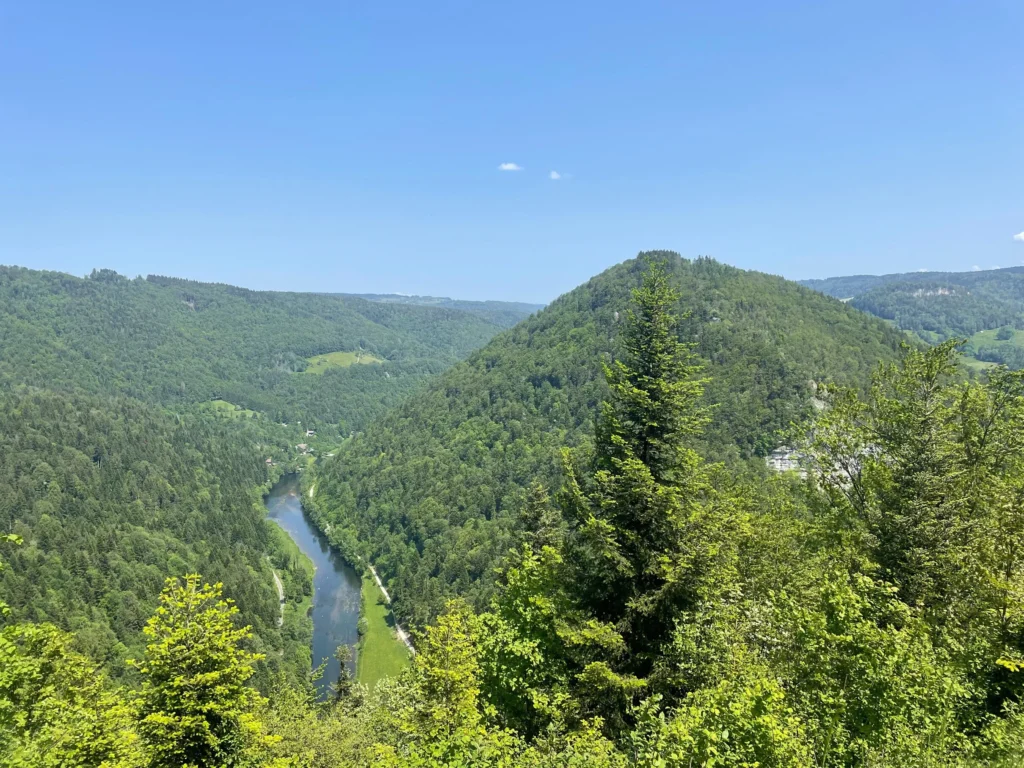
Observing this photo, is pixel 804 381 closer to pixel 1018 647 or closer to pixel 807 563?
pixel 807 563

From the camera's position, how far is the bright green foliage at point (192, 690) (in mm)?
16953

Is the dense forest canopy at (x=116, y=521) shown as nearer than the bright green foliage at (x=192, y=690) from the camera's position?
No

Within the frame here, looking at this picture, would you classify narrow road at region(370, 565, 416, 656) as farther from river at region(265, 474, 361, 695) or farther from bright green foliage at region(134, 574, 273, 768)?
bright green foliage at region(134, 574, 273, 768)

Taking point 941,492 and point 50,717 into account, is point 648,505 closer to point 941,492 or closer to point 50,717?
point 941,492

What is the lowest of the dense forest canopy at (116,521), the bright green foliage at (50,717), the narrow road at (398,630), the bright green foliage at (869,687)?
the narrow road at (398,630)

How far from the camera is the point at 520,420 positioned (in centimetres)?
15912

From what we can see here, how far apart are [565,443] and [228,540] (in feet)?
273

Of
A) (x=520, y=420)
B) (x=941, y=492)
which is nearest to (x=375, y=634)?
(x=520, y=420)

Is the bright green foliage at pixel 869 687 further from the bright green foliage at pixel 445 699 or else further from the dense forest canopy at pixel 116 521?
the dense forest canopy at pixel 116 521

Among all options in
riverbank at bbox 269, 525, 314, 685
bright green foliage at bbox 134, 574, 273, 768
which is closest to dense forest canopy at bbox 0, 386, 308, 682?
riverbank at bbox 269, 525, 314, 685

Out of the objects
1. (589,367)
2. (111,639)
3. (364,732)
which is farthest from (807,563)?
(589,367)

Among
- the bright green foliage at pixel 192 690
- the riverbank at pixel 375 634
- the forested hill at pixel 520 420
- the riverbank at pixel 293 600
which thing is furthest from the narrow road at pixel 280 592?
the bright green foliage at pixel 192 690

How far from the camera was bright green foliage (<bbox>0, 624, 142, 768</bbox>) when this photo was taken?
14.2 m

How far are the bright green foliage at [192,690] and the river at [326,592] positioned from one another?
216ft
